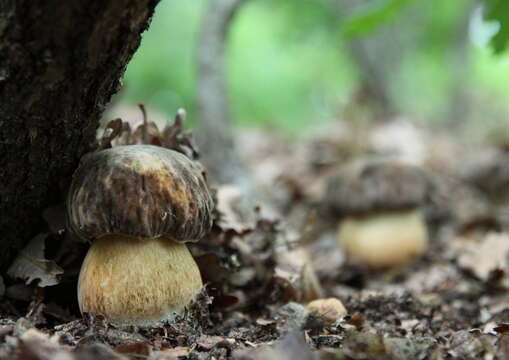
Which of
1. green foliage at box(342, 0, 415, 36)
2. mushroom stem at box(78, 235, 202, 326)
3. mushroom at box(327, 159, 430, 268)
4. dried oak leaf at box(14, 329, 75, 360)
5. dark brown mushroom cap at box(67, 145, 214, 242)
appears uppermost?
green foliage at box(342, 0, 415, 36)

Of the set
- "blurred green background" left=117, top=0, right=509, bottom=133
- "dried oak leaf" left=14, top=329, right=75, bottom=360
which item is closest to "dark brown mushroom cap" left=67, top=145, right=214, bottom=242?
"dried oak leaf" left=14, top=329, right=75, bottom=360

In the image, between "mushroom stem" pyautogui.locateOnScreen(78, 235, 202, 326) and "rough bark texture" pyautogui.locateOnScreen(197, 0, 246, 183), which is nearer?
"mushroom stem" pyautogui.locateOnScreen(78, 235, 202, 326)

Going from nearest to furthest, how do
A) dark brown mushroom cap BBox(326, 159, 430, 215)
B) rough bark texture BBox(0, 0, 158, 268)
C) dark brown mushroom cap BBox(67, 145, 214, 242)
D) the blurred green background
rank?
rough bark texture BBox(0, 0, 158, 268), dark brown mushroom cap BBox(67, 145, 214, 242), dark brown mushroom cap BBox(326, 159, 430, 215), the blurred green background

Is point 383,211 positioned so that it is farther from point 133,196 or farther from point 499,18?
point 133,196

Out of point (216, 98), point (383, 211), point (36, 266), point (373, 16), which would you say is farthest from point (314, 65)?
point (36, 266)

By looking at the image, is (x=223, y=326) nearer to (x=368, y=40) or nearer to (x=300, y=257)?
(x=300, y=257)

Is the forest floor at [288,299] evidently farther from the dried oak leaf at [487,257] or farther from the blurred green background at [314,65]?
the blurred green background at [314,65]

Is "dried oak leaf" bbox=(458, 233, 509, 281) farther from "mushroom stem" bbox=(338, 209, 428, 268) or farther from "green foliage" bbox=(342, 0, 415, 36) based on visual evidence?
"green foliage" bbox=(342, 0, 415, 36)
